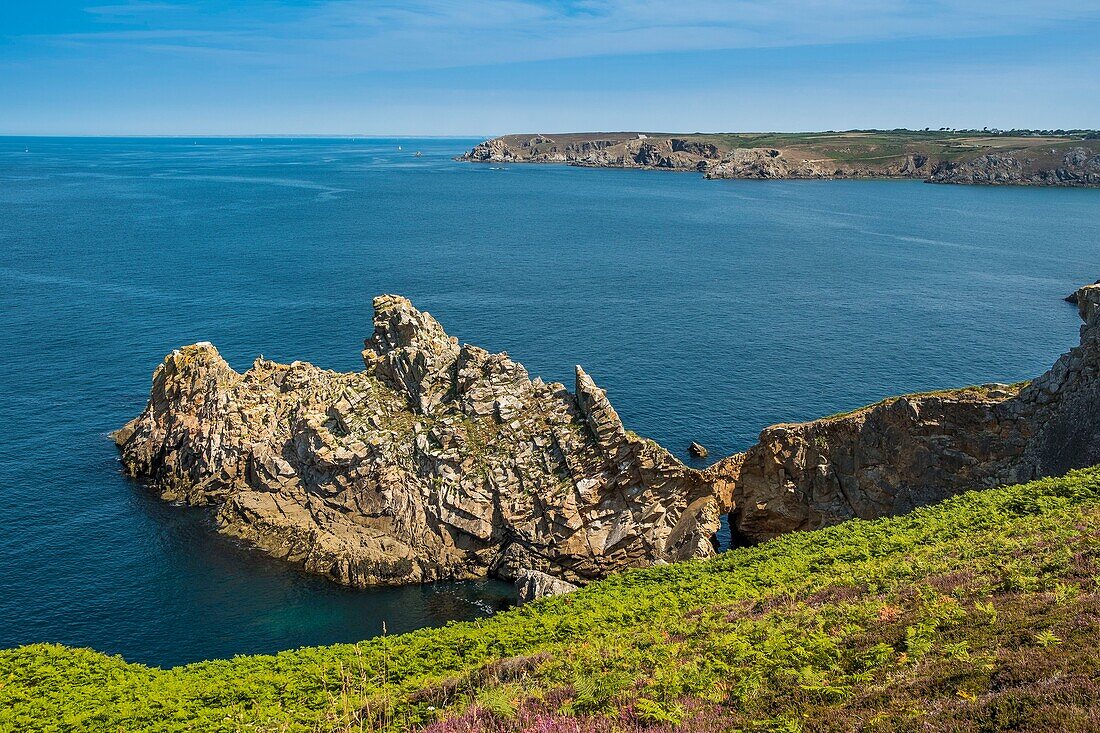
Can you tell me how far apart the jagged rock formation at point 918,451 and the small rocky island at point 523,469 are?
0.11 metres

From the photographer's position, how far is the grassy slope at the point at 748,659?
20.4 m

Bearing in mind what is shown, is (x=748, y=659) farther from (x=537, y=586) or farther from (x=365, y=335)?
(x=365, y=335)

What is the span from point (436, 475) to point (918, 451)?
35.2 metres

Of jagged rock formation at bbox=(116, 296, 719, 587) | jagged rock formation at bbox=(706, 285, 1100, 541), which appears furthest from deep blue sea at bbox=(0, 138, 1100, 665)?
jagged rock formation at bbox=(706, 285, 1100, 541)

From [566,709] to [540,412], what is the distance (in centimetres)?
3835

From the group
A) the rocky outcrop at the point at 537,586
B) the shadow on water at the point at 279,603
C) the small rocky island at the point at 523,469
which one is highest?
the small rocky island at the point at 523,469

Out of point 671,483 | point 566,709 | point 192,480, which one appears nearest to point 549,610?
point 566,709

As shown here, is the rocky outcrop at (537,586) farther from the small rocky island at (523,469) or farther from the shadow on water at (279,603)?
the shadow on water at (279,603)

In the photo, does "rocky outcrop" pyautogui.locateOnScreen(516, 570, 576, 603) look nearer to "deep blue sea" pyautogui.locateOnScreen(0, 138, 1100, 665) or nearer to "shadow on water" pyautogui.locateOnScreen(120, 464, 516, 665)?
"shadow on water" pyautogui.locateOnScreen(120, 464, 516, 665)

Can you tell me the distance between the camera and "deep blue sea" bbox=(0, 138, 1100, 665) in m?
→ 56.8

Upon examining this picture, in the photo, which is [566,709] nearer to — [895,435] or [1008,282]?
[895,435]

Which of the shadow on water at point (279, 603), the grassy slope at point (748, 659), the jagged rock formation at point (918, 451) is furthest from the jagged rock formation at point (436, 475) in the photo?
the grassy slope at point (748, 659)

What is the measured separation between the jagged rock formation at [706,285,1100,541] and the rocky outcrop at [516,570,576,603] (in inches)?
624

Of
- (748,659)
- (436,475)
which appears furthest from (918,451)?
(436,475)
